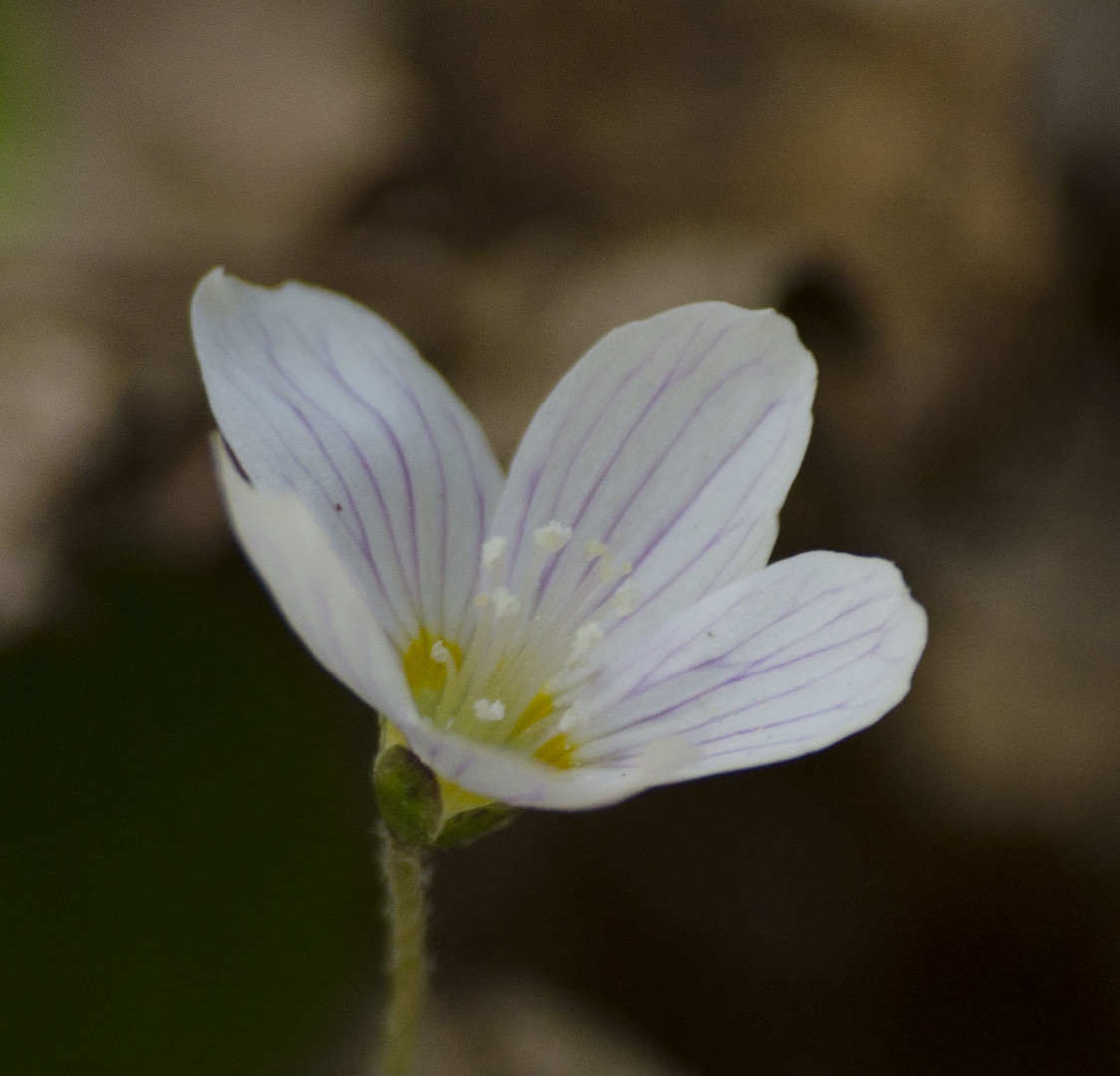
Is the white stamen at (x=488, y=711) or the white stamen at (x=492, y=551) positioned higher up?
the white stamen at (x=492, y=551)

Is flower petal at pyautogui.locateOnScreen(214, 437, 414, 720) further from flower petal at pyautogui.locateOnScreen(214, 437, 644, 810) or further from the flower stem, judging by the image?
the flower stem

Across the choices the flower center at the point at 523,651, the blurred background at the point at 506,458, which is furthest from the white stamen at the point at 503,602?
the blurred background at the point at 506,458

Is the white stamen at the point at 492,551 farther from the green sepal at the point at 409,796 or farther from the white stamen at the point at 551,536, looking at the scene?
the green sepal at the point at 409,796

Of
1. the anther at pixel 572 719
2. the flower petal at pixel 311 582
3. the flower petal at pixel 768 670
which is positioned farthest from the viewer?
the anther at pixel 572 719

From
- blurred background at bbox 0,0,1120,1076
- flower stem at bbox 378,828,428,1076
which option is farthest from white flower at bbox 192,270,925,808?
blurred background at bbox 0,0,1120,1076

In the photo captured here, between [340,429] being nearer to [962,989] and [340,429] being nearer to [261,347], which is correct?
[261,347]

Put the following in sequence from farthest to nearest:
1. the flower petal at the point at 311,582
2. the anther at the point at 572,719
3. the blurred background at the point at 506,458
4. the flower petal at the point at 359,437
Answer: the blurred background at the point at 506,458, the anther at the point at 572,719, the flower petal at the point at 359,437, the flower petal at the point at 311,582

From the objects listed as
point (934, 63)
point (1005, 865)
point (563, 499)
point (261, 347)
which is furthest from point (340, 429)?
point (934, 63)
